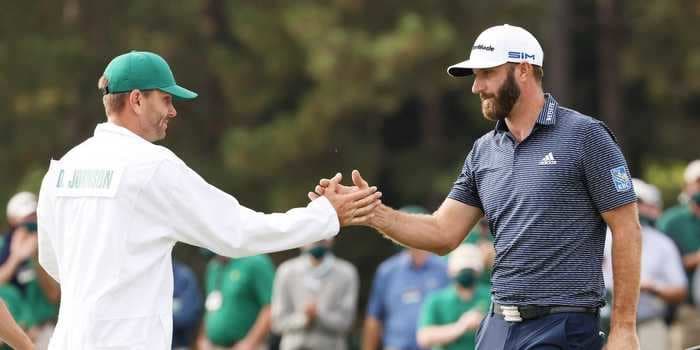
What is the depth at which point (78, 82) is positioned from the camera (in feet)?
76.2

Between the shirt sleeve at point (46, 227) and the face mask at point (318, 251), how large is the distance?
7.30m

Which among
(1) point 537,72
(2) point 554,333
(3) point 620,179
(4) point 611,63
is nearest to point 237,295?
(1) point 537,72

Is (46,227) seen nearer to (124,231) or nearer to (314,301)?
(124,231)

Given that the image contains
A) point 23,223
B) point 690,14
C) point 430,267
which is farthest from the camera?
point 690,14

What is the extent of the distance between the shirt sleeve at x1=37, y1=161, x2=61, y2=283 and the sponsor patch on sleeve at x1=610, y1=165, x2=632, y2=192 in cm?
248

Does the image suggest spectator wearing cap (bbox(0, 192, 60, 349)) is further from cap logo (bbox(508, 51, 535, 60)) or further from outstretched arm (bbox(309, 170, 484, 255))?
cap logo (bbox(508, 51, 535, 60))

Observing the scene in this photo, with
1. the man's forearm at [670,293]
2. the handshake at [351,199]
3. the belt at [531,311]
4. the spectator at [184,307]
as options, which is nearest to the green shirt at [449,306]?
the man's forearm at [670,293]

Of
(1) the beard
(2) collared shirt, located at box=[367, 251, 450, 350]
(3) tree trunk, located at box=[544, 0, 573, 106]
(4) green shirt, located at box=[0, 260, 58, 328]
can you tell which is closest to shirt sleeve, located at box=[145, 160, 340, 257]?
(1) the beard

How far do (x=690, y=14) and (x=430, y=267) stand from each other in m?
10.9

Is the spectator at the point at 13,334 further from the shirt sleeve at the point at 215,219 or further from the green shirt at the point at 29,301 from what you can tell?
the green shirt at the point at 29,301

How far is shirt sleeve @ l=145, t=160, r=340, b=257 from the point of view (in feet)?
20.3

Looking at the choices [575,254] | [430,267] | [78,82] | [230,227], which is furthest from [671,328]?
[78,82]

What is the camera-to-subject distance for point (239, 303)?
13.5 meters

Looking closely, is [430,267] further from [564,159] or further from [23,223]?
[564,159]
